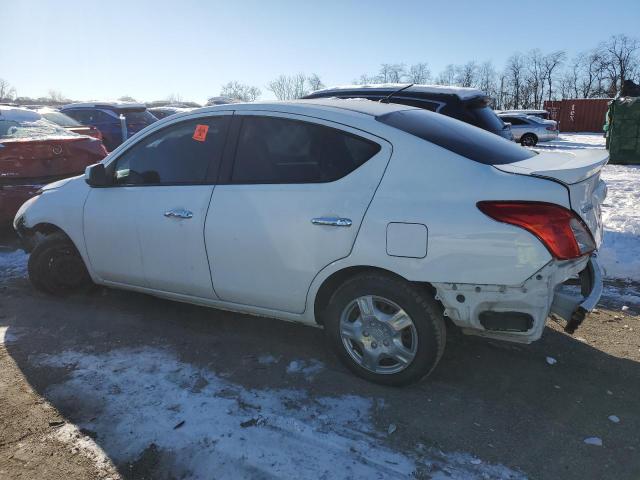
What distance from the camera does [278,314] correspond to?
3.44 m

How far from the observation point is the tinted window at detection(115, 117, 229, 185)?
3629 mm

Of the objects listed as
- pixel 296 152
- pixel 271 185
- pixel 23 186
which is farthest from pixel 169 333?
pixel 23 186

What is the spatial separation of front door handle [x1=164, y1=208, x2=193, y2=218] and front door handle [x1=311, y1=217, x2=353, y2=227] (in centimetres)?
99

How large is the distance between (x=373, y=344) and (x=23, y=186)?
16.7ft

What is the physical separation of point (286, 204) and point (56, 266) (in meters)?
2.61

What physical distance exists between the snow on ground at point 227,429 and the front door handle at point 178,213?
1.01 metres

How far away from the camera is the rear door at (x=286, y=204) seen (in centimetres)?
303

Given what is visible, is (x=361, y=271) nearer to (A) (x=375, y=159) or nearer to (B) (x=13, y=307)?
(A) (x=375, y=159)

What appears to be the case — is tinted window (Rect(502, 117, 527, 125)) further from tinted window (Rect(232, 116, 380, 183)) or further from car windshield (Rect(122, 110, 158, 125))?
tinted window (Rect(232, 116, 380, 183))

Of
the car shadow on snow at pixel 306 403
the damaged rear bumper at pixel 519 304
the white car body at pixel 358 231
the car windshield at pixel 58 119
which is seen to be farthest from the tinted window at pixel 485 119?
the car windshield at pixel 58 119

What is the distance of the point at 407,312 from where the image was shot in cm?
291

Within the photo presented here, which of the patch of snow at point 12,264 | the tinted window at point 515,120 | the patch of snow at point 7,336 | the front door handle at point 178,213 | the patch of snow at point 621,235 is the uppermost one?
the front door handle at point 178,213

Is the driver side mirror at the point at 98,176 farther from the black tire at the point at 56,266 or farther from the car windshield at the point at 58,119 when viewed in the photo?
the car windshield at the point at 58,119

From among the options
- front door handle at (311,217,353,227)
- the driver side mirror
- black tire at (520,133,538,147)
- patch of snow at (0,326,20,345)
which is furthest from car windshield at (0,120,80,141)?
black tire at (520,133,538,147)
